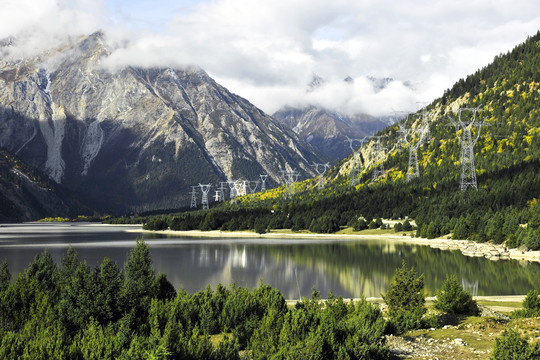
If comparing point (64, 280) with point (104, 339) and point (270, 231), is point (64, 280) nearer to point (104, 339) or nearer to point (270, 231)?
point (104, 339)

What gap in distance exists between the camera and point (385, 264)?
90.8m

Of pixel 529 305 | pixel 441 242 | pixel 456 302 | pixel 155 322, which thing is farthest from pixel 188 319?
pixel 441 242

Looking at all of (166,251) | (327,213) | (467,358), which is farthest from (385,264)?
(327,213)

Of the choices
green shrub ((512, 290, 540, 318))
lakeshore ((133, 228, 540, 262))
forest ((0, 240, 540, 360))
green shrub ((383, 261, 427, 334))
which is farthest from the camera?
lakeshore ((133, 228, 540, 262))

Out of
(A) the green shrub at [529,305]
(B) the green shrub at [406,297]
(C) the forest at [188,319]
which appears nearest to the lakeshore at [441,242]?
(A) the green shrub at [529,305]

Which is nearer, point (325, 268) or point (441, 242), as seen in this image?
point (325, 268)

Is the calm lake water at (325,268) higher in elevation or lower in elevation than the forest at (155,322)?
lower

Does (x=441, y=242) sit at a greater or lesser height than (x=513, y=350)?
Answer: lesser

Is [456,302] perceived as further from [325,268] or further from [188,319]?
[325,268]

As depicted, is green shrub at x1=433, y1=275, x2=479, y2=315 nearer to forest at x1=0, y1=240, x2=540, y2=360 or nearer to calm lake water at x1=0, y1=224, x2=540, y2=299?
forest at x1=0, y1=240, x2=540, y2=360

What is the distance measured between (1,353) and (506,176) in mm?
167664

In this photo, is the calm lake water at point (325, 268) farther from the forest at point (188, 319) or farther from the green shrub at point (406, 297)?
the forest at point (188, 319)

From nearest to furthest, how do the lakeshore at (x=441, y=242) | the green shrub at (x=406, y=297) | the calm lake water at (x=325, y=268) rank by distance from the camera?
the green shrub at (x=406, y=297), the calm lake water at (x=325, y=268), the lakeshore at (x=441, y=242)

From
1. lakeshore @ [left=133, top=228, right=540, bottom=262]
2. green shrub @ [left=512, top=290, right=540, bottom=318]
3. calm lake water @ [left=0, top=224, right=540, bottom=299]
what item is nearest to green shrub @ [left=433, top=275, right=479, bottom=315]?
green shrub @ [left=512, top=290, right=540, bottom=318]
